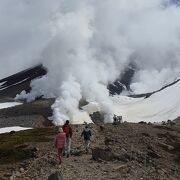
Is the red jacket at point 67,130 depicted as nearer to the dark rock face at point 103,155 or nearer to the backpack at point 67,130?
the backpack at point 67,130

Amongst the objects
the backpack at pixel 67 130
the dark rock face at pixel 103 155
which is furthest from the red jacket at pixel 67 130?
the dark rock face at pixel 103 155

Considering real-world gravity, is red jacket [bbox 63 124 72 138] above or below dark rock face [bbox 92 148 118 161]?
above

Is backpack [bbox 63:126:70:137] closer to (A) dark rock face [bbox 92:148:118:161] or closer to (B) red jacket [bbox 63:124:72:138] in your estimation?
(B) red jacket [bbox 63:124:72:138]

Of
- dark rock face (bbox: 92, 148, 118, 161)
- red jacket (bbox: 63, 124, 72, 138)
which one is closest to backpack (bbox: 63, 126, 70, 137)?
red jacket (bbox: 63, 124, 72, 138)

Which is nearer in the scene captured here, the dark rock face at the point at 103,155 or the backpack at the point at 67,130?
the dark rock face at the point at 103,155

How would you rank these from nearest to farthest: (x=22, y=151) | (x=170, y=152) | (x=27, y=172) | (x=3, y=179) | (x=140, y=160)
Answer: (x=3, y=179), (x=27, y=172), (x=140, y=160), (x=22, y=151), (x=170, y=152)

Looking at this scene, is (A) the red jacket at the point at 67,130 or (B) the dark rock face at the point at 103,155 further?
(A) the red jacket at the point at 67,130

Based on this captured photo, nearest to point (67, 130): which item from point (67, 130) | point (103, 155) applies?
point (67, 130)

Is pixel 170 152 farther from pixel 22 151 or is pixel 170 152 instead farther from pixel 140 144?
pixel 22 151

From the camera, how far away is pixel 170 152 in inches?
2589

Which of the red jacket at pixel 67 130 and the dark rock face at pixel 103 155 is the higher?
the red jacket at pixel 67 130

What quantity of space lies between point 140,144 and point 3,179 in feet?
99.1

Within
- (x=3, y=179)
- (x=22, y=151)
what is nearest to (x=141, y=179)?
(x=3, y=179)

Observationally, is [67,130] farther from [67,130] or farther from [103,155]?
[103,155]
